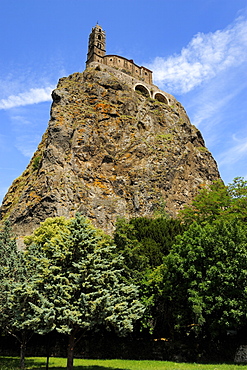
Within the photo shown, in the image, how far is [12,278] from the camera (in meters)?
21.0

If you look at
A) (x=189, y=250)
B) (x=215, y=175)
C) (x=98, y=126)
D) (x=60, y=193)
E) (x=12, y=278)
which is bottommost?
(x=12, y=278)

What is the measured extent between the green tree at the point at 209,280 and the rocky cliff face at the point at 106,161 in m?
Result: 34.8

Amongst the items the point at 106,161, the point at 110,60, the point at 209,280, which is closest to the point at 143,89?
the point at 110,60

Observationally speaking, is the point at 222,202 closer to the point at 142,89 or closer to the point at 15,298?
the point at 15,298

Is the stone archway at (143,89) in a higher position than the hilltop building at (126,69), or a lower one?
lower

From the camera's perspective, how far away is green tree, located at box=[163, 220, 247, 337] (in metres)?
19.8

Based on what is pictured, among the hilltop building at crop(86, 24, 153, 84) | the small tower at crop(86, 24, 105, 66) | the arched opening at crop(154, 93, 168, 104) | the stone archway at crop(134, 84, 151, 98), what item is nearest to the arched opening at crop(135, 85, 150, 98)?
the stone archway at crop(134, 84, 151, 98)

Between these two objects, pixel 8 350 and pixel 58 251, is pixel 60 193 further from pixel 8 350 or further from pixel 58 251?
pixel 58 251

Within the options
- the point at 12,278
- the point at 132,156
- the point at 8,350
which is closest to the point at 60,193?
the point at 132,156

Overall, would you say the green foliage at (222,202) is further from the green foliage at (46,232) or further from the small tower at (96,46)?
the small tower at (96,46)

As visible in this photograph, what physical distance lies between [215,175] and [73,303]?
226 feet

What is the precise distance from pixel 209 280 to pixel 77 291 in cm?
891

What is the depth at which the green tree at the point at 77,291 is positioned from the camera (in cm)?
1559

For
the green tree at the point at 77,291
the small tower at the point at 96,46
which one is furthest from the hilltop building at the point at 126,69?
the green tree at the point at 77,291
